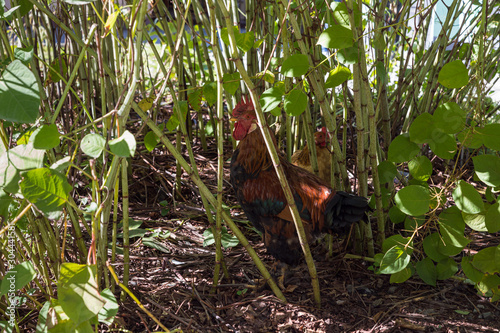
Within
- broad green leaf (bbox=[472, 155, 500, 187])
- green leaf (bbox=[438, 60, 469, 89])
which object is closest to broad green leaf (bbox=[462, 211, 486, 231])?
broad green leaf (bbox=[472, 155, 500, 187])

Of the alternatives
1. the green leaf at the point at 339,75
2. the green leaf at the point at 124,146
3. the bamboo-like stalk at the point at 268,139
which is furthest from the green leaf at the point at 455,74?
the green leaf at the point at 124,146

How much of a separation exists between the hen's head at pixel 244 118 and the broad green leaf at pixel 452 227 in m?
0.91

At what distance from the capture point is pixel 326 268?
2.10 metres

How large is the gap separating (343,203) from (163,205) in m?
1.14

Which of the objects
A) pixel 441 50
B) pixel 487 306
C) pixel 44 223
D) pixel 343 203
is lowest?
pixel 487 306

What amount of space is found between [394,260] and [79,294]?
1.13 metres

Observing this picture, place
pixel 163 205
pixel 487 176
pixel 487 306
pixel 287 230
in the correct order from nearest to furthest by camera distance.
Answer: pixel 487 176 < pixel 487 306 < pixel 287 230 < pixel 163 205

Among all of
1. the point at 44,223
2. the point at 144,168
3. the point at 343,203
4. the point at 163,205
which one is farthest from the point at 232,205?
the point at 44,223

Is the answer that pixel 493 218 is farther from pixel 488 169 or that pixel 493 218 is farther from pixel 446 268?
pixel 446 268

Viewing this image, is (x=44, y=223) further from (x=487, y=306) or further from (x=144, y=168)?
(x=487, y=306)

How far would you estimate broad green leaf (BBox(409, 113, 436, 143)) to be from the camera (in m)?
1.57

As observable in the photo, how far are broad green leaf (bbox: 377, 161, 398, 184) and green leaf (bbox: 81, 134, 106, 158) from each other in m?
1.26

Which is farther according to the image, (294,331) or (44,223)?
(294,331)

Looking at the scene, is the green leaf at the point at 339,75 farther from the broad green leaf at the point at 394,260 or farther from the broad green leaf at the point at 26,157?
the broad green leaf at the point at 26,157
